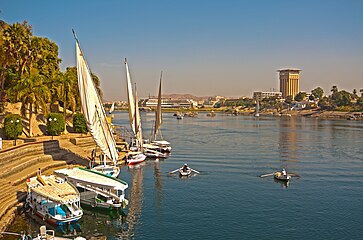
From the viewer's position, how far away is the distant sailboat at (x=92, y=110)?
39.1 meters

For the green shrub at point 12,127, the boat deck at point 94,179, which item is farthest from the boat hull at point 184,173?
the green shrub at point 12,127

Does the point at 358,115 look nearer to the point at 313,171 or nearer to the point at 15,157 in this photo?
the point at 313,171

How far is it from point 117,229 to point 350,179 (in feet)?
91.4

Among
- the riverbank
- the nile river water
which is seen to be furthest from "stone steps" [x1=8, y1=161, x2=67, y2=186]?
the nile river water

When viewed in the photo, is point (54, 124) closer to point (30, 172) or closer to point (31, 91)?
point (31, 91)

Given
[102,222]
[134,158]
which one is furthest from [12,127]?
[102,222]

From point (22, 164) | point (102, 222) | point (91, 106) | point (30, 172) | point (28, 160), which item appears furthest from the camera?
point (91, 106)

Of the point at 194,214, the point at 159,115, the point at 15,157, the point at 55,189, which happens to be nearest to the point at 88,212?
the point at 55,189

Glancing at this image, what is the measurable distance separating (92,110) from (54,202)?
1470cm

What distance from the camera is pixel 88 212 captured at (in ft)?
100

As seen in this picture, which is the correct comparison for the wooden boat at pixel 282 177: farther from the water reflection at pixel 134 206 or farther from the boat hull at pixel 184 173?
the water reflection at pixel 134 206

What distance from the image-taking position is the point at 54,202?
26.6 m

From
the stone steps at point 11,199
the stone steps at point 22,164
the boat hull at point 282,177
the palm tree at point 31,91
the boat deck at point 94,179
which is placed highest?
the palm tree at point 31,91

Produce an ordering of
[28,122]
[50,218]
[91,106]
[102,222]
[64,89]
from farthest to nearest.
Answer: [64,89] → [28,122] → [91,106] → [102,222] → [50,218]
